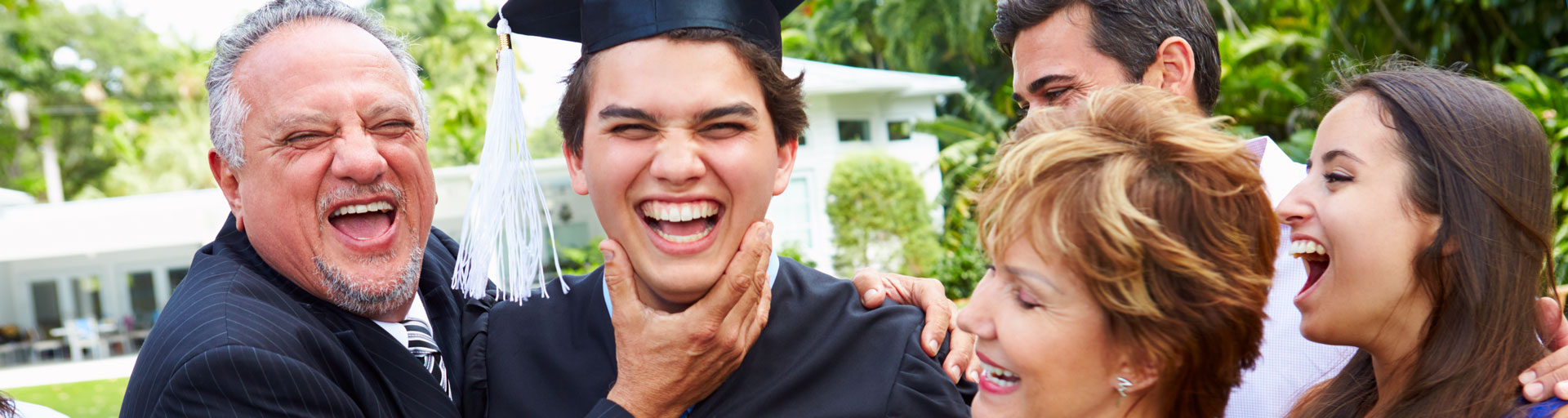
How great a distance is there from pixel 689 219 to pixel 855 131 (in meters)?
15.3

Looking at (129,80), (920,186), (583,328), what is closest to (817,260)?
(920,186)

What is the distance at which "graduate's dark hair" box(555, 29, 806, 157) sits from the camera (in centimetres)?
219

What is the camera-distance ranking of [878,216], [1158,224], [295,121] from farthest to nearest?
1. [878,216]
2. [295,121]
3. [1158,224]

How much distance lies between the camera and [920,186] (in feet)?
47.8

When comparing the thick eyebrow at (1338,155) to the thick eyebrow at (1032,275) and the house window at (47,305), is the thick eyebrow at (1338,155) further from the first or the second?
the house window at (47,305)

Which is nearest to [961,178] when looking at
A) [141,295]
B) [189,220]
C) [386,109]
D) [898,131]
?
[898,131]

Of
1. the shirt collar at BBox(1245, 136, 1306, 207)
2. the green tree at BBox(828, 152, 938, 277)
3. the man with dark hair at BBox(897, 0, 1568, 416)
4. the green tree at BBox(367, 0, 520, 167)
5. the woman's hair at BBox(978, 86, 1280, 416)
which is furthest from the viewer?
the green tree at BBox(367, 0, 520, 167)

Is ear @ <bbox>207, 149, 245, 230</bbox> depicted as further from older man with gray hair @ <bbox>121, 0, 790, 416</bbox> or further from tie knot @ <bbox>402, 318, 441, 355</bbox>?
tie knot @ <bbox>402, 318, 441, 355</bbox>

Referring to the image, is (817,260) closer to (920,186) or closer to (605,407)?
(920,186)

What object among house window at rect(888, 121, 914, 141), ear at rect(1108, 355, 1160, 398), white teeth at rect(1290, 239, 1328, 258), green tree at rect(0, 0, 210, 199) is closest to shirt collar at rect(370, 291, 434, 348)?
ear at rect(1108, 355, 1160, 398)

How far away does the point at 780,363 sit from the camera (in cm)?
229

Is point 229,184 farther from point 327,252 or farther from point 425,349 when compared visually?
point 425,349

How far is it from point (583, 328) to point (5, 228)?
74.0 ft

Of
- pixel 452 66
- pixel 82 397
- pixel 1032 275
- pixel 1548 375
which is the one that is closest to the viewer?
pixel 1032 275
